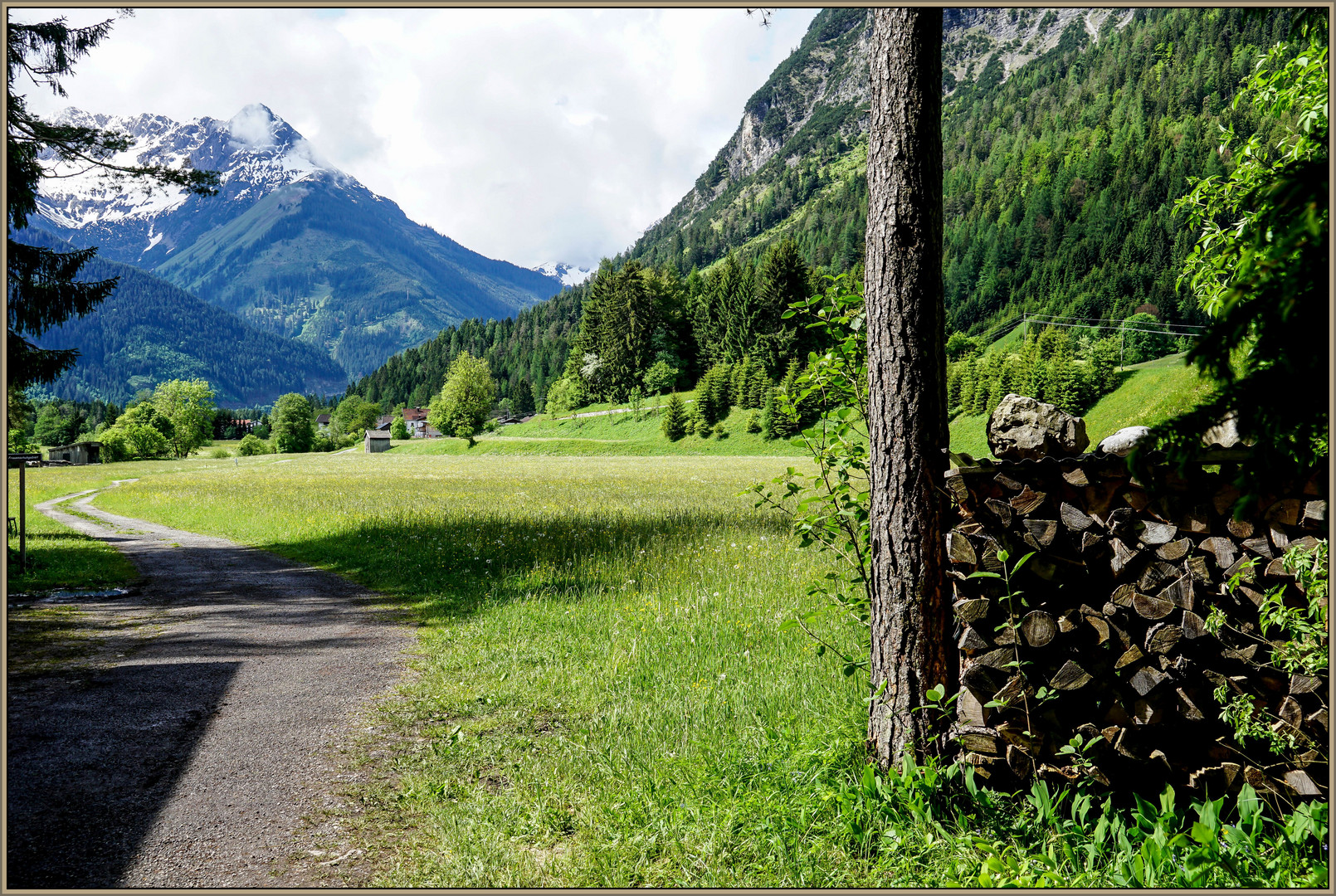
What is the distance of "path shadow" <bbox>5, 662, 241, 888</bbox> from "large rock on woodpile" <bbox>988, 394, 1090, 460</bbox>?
16.1ft

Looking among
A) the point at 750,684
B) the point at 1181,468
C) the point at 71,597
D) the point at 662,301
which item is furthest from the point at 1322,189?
the point at 662,301

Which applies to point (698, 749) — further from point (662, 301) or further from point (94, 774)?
point (662, 301)

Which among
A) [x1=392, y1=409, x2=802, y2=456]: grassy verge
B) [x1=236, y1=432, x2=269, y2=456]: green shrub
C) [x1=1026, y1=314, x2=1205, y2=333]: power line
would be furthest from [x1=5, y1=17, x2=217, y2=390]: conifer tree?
[x1=1026, y1=314, x2=1205, y2=333]: power line

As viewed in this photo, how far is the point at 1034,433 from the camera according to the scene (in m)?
3.86

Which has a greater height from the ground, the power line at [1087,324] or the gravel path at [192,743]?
the power line at [1087,324]

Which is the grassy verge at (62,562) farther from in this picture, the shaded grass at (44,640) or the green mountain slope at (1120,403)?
the green mountain slope at (1120,403)

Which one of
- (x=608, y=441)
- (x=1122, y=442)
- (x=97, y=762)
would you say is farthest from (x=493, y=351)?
(x=1122, y=442)

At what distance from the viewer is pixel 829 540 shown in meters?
4.96

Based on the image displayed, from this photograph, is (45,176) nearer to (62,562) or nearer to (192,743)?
(62,562)

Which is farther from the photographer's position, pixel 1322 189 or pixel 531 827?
pixel 531 827

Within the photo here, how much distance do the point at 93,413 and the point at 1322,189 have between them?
189088mm

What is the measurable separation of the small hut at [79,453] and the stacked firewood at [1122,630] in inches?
3543

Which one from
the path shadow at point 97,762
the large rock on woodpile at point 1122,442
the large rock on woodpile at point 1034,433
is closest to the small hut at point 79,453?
the path shadow at point 97,762

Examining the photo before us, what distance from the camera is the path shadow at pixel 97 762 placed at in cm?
350
